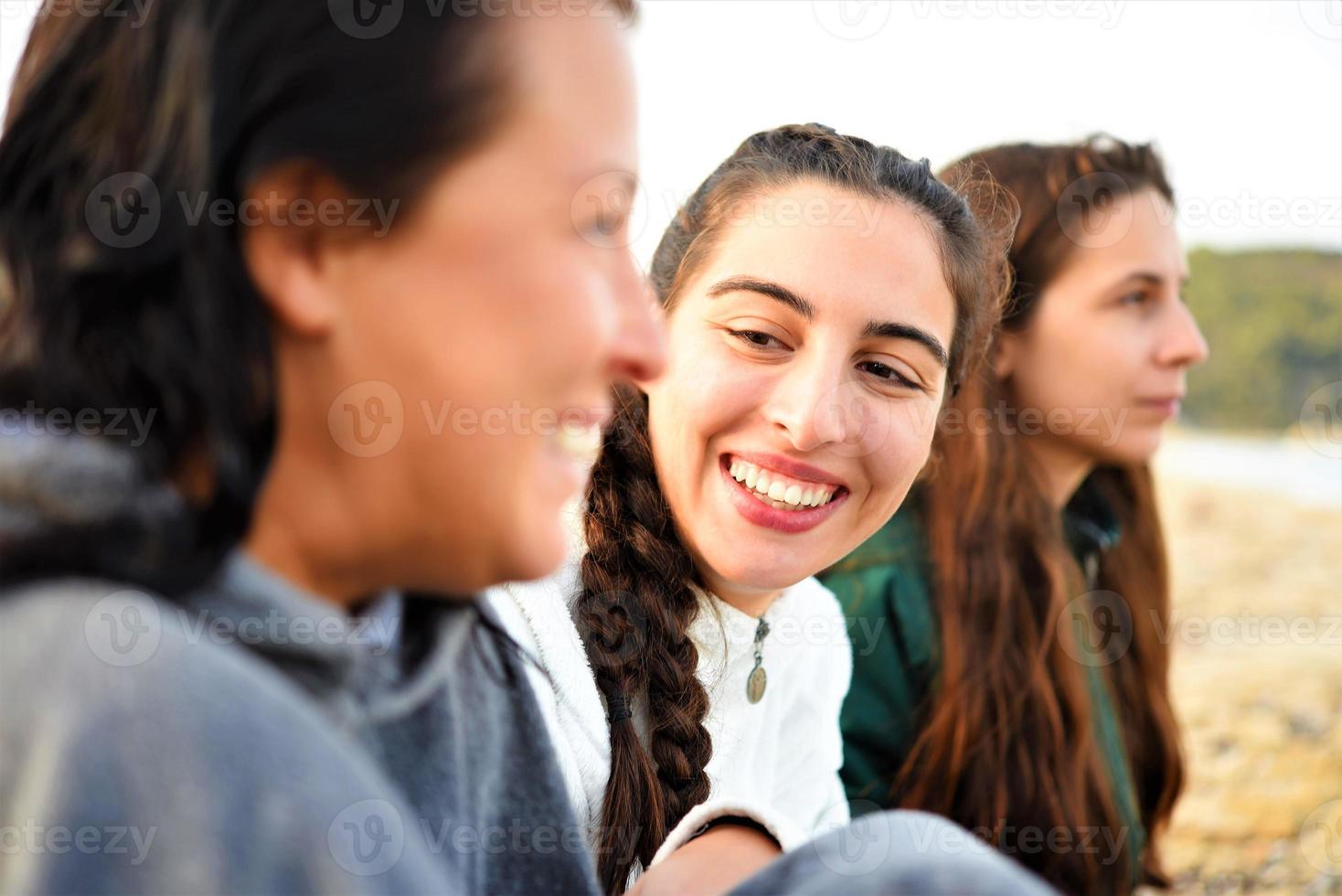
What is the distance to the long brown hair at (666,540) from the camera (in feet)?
5.70

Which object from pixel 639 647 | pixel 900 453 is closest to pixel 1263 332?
pixel 900 453

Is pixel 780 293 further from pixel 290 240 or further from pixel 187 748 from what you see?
pixel 187 748

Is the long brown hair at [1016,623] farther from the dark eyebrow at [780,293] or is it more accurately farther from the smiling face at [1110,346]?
the dark eyebrow at [780,293]

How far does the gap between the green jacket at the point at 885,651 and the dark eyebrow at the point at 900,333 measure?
1099 millimetres

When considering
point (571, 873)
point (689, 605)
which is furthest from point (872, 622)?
point (571, 873)

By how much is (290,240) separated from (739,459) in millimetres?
1098

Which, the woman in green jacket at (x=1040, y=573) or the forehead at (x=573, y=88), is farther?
the woman in green jacket at (x=1040, y=573)

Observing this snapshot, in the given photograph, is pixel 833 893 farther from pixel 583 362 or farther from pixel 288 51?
pixel 288 51

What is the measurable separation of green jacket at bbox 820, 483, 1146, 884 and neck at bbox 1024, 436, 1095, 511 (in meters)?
0.42

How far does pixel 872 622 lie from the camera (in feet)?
9.46

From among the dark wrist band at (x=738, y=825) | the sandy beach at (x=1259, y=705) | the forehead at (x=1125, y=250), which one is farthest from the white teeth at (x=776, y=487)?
the sandy beach at (x=1259, y=705)

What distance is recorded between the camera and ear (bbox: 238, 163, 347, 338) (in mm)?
902

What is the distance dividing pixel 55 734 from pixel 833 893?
0.59 m

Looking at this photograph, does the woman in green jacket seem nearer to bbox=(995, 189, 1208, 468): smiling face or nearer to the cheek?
bbox=(995, 189, 1208, 468): smiling face
